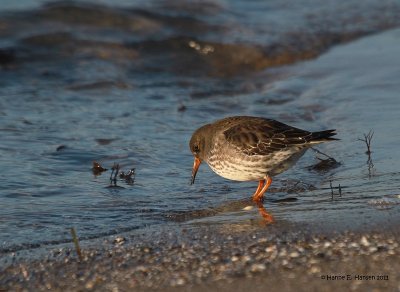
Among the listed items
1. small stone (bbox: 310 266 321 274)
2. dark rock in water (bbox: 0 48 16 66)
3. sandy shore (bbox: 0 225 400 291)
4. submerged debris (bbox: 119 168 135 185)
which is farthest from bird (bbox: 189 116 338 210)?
dark rock in water (bbox: 0 48 16 66)

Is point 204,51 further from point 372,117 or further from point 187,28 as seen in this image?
point 372,117

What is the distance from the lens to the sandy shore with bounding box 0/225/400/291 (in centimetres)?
530

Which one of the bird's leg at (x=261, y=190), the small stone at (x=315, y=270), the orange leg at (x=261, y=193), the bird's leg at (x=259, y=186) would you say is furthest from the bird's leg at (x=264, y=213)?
the small stone at (x=315, y=270)

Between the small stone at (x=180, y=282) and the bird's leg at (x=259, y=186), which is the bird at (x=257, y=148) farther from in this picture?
the small stone at (x=180, y=282)

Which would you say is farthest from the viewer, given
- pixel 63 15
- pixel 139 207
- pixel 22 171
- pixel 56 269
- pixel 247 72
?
pixel 63 15

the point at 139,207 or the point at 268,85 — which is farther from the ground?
the point at 268,85

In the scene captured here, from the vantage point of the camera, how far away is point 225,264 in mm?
5645

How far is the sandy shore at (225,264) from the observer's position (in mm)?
5297

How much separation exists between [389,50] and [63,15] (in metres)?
5.93

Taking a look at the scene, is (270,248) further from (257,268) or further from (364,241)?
(364,241)

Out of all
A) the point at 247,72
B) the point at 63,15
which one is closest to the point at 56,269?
the point at 247,72

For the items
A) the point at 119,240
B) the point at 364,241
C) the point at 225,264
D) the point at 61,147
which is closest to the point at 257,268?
the point at 225,264

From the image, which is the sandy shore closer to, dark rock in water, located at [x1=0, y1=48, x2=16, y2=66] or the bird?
the bird

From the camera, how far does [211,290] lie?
5.25m
